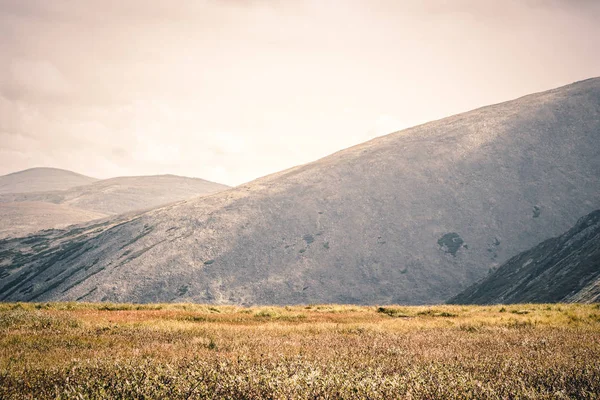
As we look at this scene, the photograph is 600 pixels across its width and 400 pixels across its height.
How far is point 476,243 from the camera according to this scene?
90000 mm

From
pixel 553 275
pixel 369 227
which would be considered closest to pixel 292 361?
pixel 553 275

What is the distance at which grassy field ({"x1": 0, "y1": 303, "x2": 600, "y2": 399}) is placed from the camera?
7.08 meters

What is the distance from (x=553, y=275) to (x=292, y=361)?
1961 inches

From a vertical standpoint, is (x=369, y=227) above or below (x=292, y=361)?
below

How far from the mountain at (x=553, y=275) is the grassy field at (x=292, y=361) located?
21493mm

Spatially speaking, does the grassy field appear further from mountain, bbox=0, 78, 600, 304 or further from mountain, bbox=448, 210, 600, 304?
mountain, bbox=0, 78, 600, 304

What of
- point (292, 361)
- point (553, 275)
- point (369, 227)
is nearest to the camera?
point (292, 361)

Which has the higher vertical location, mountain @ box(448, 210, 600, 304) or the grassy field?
the grassy field

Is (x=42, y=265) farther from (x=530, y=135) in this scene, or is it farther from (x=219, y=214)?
(x=530, y=135)

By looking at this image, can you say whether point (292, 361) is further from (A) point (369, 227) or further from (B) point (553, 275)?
(A) point (369, 227)

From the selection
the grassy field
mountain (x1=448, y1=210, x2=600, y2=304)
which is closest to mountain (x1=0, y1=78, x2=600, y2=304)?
mountain (x1=448, y1=210, x2=600, y2=304)

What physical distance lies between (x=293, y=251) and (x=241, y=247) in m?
12.5

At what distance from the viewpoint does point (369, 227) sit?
325 feet

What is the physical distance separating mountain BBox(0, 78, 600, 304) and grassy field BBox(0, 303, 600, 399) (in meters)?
63.7
